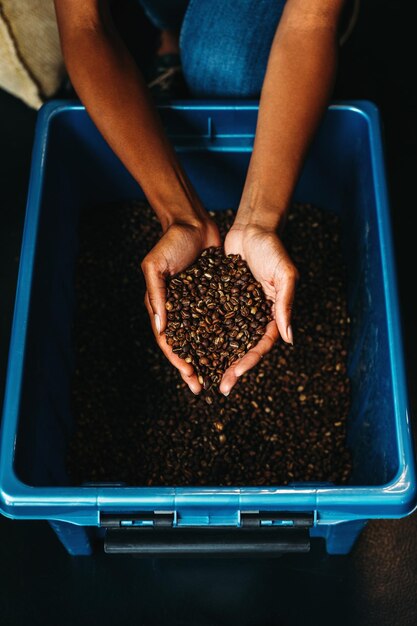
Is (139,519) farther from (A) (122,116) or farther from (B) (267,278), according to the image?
(A) (122,116)

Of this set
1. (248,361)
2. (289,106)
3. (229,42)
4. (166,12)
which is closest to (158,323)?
(248,361)

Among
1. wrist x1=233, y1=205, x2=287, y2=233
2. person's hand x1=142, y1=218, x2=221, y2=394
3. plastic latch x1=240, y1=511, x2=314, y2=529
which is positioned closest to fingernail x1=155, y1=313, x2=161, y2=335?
person's hand x1=142, y1=218, x2=221, y2=394

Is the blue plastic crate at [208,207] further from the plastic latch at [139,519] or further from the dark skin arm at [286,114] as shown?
the dark skin arm at [286,114]

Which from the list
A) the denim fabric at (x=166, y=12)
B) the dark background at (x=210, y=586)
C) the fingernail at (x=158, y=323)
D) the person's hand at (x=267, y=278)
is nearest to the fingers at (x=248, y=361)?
the person's hand at (x=267, y=278)

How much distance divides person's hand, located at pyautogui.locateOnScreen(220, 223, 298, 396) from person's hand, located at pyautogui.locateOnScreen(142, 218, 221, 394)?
8 centimetres

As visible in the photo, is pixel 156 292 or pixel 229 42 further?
pixel 229 42

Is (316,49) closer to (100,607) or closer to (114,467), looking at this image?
(114,467)

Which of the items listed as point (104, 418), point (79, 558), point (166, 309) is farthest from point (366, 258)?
point (79, 558)

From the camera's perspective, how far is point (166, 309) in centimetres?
132

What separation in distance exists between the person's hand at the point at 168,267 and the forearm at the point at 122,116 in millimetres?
59

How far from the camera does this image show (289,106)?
1.42 meters

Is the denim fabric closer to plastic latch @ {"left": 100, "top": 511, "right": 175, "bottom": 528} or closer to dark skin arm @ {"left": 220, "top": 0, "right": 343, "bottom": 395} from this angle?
dark skin arm @ {"left": 220, "top": 0, "right": 343, "bottom": 395}

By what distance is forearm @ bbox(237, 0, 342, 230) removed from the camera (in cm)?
139

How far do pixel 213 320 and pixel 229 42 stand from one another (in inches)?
30.1
